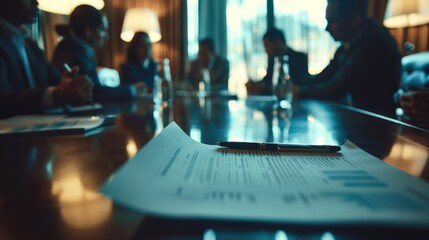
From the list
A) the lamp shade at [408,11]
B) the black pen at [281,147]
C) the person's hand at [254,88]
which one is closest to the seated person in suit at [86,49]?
the person's hand at [254,88]

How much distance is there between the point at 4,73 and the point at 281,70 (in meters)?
1.07

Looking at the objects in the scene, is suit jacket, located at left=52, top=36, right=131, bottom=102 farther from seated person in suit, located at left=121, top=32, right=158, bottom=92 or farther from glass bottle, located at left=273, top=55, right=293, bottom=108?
seated person in suit, located at left=121, top=32, right=158, bottom=92

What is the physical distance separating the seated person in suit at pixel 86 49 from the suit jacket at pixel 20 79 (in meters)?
0.16

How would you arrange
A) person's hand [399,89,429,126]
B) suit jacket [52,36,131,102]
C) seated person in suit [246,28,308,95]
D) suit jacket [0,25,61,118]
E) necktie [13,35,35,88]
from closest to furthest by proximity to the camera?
person's hand [399,89,429,126] < suit jacket [0,25,61,118] < necktie [13,35,35,88] < suit jacket [52,36,131,102] < seated person in suit [246,28,308,95]

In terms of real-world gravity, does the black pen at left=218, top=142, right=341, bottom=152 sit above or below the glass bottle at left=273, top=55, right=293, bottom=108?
below

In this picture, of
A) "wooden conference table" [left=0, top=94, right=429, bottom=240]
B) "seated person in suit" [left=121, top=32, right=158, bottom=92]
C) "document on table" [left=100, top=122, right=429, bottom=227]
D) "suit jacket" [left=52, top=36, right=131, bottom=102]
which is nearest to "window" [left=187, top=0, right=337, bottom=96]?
"seated person in suit" [left=121, top=32, right=158, bottom=92]

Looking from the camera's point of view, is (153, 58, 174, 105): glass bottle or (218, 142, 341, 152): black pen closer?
(218, 142, 341, 152): black pen

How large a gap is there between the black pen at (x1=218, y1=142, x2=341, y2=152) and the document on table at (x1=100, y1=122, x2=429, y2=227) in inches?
2.0

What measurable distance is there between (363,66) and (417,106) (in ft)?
3.16

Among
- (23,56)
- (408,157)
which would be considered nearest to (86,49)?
(23,56)

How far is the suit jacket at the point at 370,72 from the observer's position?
1539 millimetres

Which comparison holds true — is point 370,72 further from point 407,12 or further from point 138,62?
point 138,62

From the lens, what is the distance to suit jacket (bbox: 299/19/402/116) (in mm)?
1539

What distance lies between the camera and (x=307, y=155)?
38 cm
